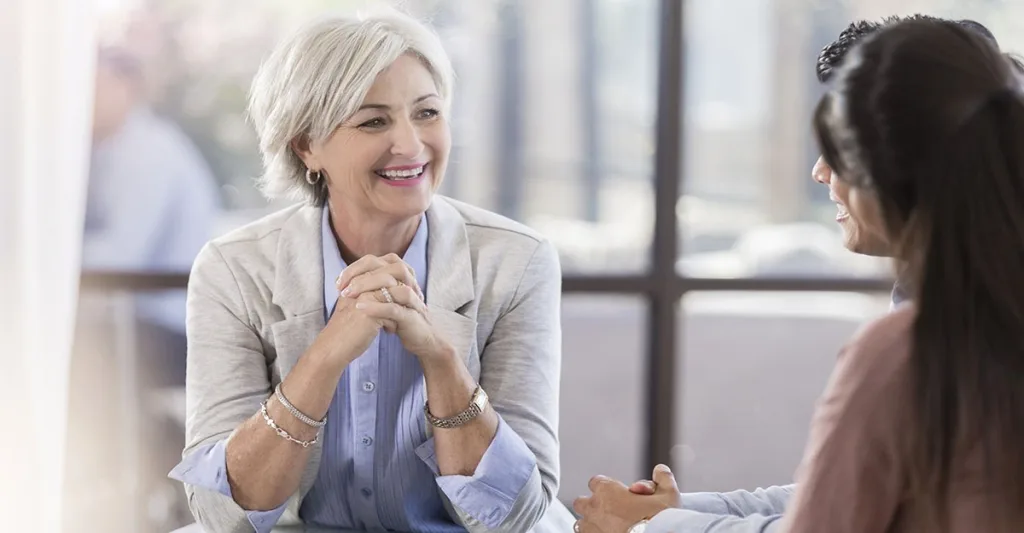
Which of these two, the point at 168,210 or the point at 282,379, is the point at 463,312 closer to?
the point at 282,379

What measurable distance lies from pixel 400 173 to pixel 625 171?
143cm

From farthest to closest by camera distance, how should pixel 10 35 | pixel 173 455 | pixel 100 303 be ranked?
pixel 173 455 < pixel 100 303 < pixel 10 35

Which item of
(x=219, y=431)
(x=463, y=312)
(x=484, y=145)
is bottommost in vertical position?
(x=219, y=431)

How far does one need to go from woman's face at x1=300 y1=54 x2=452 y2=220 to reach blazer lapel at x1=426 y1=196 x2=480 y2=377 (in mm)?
72

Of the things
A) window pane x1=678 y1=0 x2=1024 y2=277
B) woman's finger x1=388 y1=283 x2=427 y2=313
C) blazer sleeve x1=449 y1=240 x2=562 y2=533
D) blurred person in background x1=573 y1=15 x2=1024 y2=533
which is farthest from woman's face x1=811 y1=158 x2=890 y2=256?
window pane x1=678 y1=0 x2=1024 y2=277

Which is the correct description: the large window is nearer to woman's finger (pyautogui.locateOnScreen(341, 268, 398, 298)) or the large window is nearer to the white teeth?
the white teeth

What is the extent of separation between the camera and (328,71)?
1.62m

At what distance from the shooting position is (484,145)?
2967 mm

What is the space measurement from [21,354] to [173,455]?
67 centimetres

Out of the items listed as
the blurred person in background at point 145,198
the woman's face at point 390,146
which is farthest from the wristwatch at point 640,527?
the blurred person in background at point 145,198

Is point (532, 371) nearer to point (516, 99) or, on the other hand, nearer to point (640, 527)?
point (640, 527)

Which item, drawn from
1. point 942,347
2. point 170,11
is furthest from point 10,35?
point 942,347

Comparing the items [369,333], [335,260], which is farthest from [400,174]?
[369,333]

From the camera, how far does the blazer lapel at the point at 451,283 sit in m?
1.65
